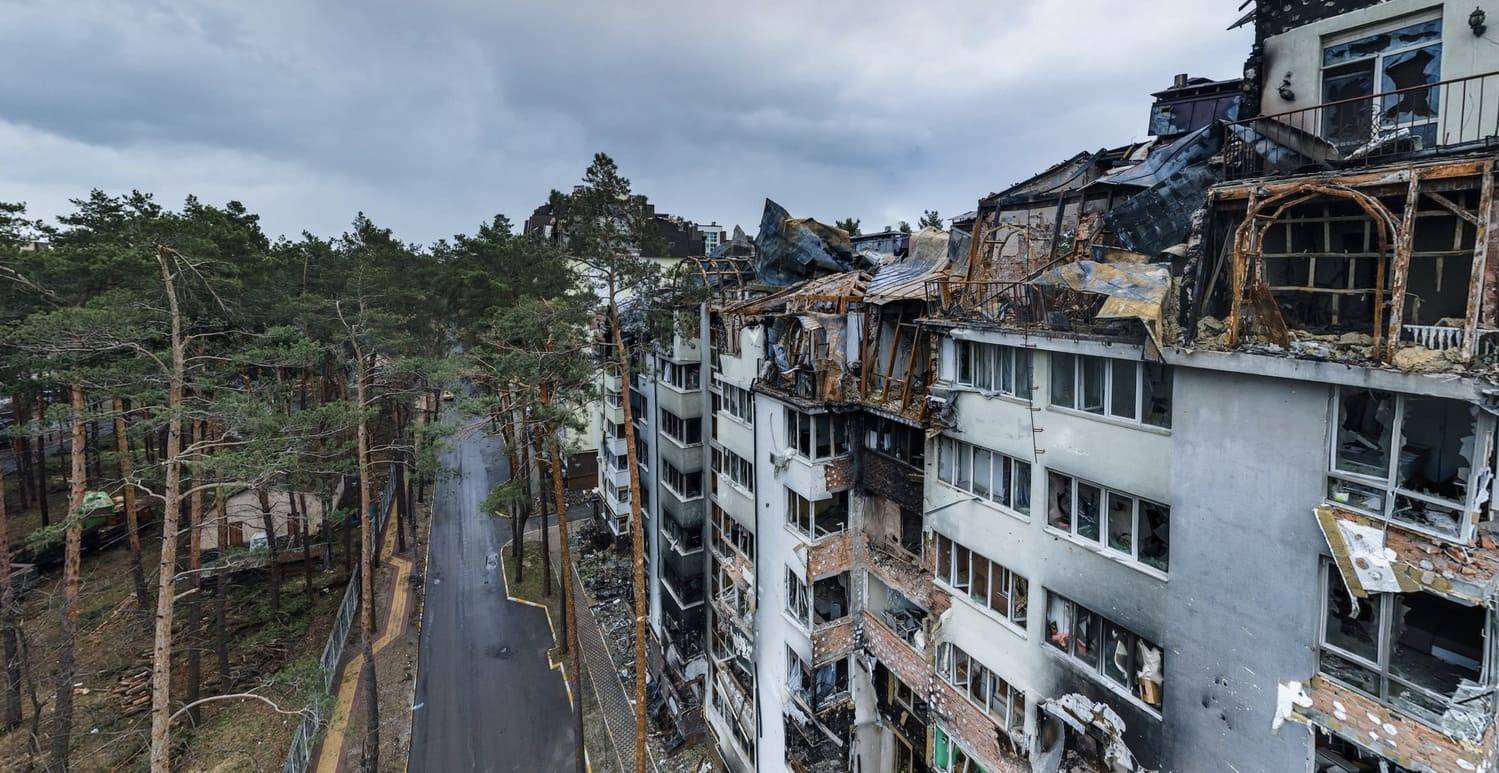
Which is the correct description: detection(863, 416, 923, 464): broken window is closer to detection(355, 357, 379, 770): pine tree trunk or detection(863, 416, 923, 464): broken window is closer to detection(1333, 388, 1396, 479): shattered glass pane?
detection(1333, 388, 1396, 479): shattered glass pane

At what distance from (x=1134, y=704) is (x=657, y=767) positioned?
16.7m

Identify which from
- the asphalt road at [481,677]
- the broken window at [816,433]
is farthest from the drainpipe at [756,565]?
the asphalt road at [481,677]

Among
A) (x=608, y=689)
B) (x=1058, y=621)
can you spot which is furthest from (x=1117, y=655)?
(x=608, y=689)

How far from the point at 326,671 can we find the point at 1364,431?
102ft

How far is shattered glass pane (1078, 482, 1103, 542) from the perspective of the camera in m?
10.0

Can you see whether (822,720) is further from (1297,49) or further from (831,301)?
(1297,49)

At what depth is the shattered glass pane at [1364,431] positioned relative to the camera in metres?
6.95

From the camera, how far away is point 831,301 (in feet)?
51.3

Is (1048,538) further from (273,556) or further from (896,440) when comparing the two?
(273,556)

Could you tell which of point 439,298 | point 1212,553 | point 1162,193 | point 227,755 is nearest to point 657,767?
point 227,755

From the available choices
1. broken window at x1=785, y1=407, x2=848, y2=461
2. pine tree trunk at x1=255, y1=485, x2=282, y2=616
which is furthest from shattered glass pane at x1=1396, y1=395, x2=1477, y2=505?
pine tree trunk at x1=255, y1=485, x2=282, y2=616

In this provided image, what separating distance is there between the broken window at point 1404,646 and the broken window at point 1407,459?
0.98 metres

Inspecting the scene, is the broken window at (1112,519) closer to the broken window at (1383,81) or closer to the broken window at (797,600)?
the broken window at (1383,81)

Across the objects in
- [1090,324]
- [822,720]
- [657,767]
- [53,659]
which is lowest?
[657,767]
